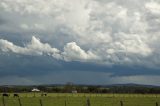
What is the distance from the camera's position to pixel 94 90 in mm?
196500

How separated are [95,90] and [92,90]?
267 centimetres

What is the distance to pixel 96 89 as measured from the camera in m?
196

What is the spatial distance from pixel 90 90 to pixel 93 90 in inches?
134

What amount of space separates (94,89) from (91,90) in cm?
319

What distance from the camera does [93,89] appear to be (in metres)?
197

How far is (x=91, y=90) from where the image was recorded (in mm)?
193875

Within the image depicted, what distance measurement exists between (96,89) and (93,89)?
1.53 m

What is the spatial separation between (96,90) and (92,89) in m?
2.57

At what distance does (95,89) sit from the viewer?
197 metres

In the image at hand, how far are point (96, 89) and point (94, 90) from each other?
1.14 metres

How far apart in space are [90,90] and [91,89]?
1008mm

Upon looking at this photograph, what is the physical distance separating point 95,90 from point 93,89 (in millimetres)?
1340

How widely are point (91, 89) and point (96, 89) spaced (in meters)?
3.71

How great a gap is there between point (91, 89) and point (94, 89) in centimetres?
331
